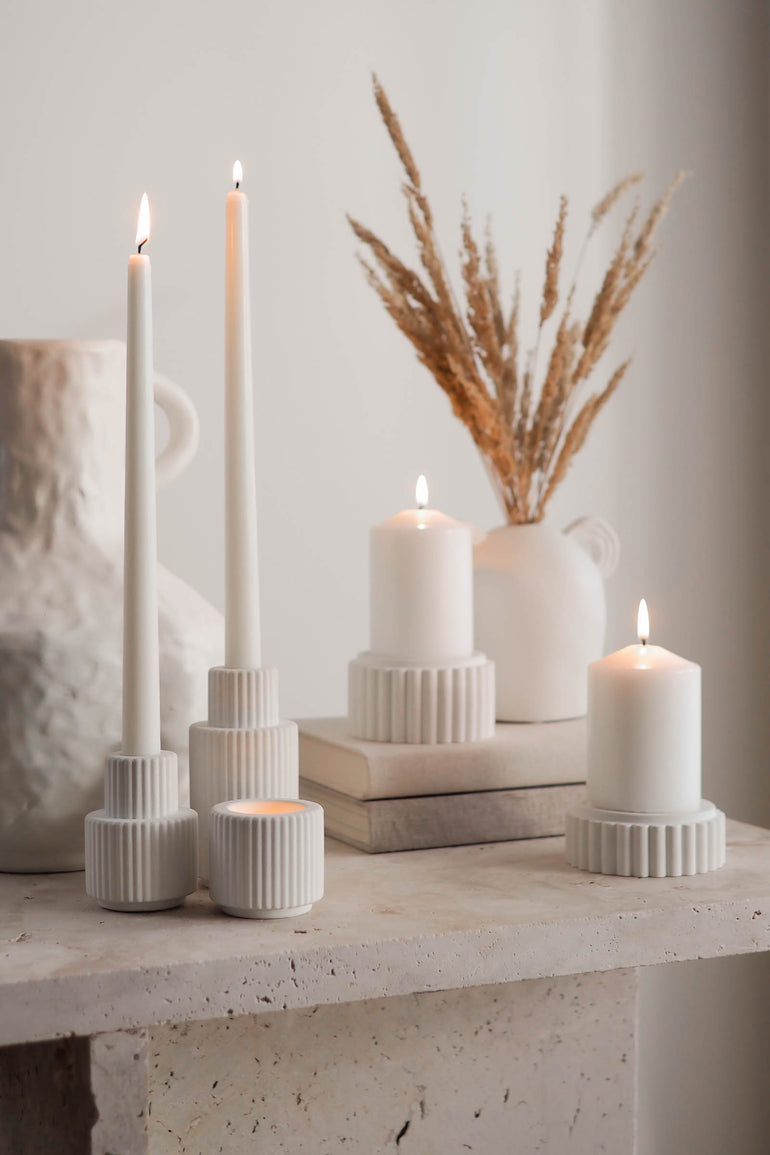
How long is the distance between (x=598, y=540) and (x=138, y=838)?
0.48 m

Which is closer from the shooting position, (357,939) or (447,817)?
(357,939)

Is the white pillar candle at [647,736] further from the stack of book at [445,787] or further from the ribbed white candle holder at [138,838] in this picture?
the ribbed white candle holder at [138,838]

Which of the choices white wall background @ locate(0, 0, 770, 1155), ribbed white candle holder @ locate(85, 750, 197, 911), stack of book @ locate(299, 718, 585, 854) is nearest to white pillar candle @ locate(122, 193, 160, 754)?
ribbed white candle holder @ locate(85, 750, 197, 911)

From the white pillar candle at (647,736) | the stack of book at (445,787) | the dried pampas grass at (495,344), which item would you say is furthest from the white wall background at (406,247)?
the white pillar candle at (647,736)

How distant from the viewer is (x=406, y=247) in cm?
111

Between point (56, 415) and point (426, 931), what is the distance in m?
0.35

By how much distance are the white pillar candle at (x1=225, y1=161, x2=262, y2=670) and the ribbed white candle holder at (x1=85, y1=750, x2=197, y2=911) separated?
0.08m

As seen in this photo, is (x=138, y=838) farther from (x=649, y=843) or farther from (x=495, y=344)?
(x=495, y=344)

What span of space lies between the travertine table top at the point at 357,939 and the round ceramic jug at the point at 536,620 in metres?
0.16

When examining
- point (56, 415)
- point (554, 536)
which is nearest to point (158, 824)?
point (56, 415)

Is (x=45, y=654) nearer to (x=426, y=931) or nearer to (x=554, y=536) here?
(x=426, y=931)

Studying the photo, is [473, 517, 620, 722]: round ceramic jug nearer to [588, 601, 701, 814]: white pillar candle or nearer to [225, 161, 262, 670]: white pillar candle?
[588, 601, 701, 814]: white pillar candle

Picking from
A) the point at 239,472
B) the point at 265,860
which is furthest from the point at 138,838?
the point at 239,472

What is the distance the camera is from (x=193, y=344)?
103 cm
